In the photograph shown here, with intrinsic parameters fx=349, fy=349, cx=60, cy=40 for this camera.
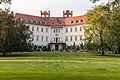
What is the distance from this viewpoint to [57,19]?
497 feet

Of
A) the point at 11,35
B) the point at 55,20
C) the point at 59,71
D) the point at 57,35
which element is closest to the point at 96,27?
the point at 11,35

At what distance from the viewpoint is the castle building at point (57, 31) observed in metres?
146

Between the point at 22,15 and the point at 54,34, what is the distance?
1944 centimetres

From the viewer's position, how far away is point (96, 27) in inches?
3686

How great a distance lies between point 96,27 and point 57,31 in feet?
195

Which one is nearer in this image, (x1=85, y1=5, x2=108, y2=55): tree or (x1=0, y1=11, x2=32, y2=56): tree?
(x1=0, y1=11, x2=32, y2=56): tree

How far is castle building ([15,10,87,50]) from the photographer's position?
146 m

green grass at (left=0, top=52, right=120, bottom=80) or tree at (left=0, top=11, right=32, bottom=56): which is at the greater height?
tree at (left=0, top=11, right=32, bottom=56)

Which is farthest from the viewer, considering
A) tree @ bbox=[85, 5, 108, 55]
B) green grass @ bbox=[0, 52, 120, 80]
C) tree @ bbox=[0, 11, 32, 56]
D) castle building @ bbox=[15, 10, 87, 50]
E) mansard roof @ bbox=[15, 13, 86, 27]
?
castle building @ bbox=[15, 10, 87, 50]

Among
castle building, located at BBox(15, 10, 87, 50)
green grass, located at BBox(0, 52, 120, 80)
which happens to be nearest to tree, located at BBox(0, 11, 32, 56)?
green grass, located at BBox(0, 52, 120, 80)

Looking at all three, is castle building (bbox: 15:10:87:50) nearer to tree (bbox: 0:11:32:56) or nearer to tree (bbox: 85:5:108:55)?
tree (bbox: 85:5:108:55)

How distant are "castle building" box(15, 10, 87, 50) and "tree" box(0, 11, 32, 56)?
178ft

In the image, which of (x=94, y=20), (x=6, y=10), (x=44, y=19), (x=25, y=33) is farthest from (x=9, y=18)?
(x=44, y=19)

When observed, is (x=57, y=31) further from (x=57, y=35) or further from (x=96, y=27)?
(x=96, y=27)
